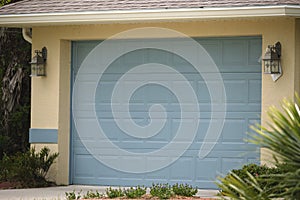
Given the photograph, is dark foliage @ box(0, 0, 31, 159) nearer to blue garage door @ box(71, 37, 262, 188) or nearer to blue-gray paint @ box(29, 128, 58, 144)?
blue-gray paint @ box(29, 128, 58, 144)

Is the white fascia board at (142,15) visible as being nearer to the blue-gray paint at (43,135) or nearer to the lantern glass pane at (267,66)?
the lantern glass pane at (267,66)

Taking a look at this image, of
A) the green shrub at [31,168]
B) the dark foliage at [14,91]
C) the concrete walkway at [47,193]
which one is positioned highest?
the dark foliage at [14,91]

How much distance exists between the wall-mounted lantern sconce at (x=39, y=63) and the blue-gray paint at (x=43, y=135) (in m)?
1.02

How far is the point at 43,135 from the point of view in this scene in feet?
43.8

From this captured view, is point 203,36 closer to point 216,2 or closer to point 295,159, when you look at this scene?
point 216,2

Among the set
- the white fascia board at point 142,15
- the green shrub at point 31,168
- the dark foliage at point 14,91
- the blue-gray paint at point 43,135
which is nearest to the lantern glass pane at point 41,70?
the white fascia board at point 142,15

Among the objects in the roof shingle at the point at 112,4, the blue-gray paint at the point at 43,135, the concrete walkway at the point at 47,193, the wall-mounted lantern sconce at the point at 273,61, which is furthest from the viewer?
the blue-gray paint at the point at 43,135

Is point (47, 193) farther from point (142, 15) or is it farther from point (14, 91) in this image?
point (14, 91)

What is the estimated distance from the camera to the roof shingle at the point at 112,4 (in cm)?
1147

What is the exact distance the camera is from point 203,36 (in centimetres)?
1244

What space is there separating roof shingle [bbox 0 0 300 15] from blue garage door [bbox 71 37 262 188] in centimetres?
82

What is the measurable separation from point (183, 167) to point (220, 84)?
1.54 m

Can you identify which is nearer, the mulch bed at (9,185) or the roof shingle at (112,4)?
the roof shingle at (112,4)

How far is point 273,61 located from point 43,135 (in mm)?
4352
